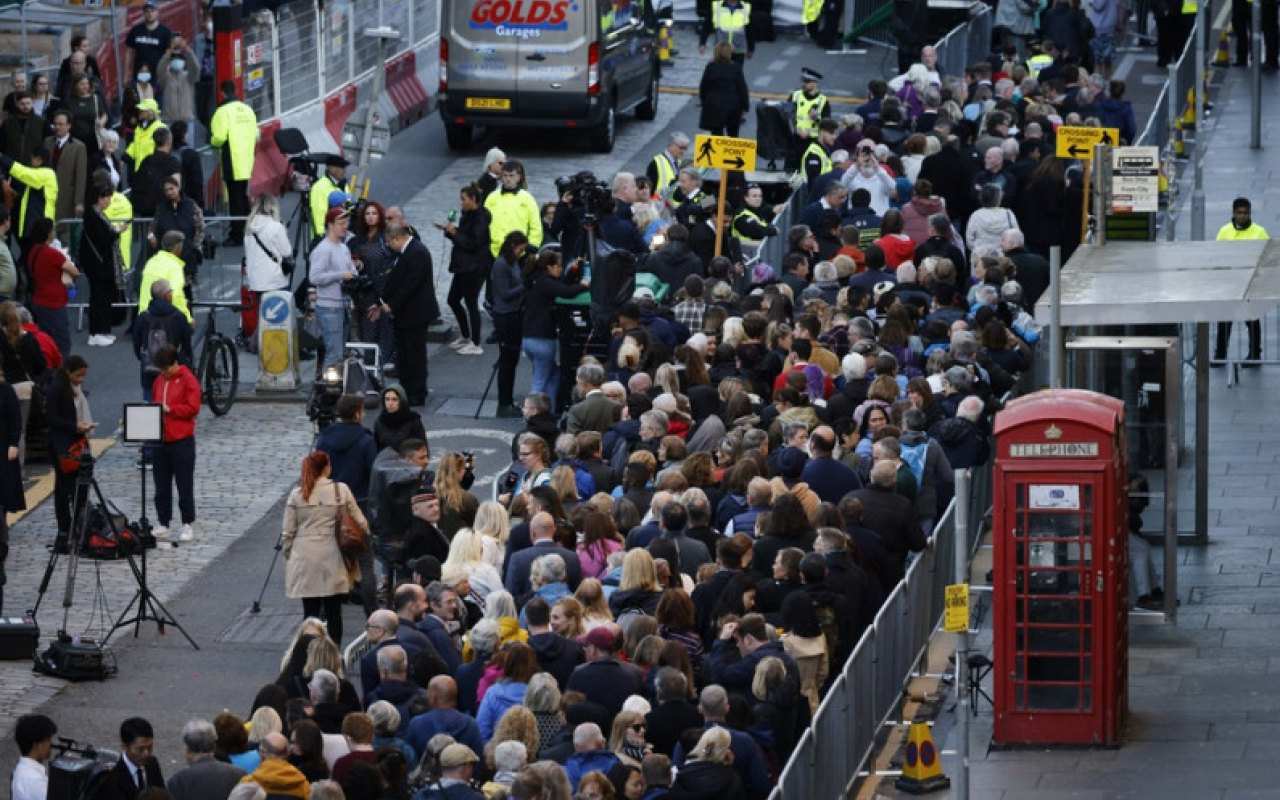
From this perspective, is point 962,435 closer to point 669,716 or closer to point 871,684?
point 871,684

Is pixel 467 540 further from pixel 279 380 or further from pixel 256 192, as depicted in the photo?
pixel 256 192

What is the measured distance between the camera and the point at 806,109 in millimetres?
33812

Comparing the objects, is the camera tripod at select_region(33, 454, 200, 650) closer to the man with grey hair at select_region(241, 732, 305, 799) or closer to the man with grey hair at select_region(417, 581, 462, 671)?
the man with grey hair at select_region(417, 581, 462, 671)

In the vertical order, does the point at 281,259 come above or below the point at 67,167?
below

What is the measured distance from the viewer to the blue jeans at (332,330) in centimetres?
2703

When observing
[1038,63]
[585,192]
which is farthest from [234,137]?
[1038,63]

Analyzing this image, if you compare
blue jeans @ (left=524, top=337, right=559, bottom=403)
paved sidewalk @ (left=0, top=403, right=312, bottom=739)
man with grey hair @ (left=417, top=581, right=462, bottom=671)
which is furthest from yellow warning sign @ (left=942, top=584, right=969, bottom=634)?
blue jeans @ (left=524, top=337, right=559, bottom=403)

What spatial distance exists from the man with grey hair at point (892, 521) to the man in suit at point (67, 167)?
13341mm

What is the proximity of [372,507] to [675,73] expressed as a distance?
77.1 feet

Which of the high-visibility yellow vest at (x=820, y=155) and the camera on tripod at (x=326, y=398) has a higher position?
the camera on tripod at (x=326, y=398)

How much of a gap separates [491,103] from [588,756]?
21772 millimetres

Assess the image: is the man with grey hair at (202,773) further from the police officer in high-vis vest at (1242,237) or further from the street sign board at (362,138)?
the street sign board at (362,138)

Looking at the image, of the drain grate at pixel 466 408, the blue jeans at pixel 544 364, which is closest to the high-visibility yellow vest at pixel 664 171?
the drain grate at pixel 466 408

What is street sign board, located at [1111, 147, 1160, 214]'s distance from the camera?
2183 cm
